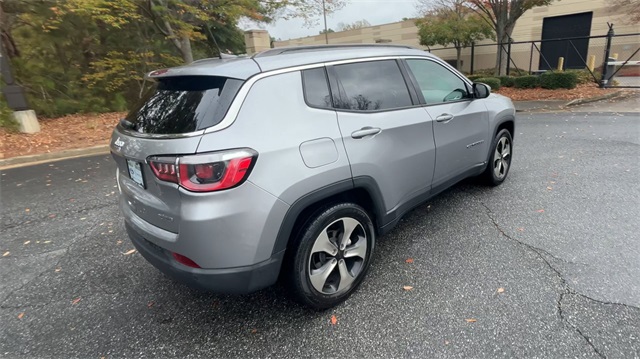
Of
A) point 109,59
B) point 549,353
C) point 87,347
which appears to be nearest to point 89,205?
point 87,347

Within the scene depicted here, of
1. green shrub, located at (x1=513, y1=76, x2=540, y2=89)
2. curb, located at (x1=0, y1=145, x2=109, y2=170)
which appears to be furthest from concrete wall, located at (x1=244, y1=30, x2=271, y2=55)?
green shrub, located at (x1=513, y1=76, x2=540, y2=89)

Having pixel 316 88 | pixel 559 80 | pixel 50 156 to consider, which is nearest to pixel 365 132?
pixel 316 88

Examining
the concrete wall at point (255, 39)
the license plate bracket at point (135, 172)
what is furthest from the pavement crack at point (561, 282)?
the concrete wall at point (255, 39)

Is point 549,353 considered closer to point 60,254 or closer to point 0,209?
point 60,254

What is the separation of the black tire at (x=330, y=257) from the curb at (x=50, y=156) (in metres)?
7.50

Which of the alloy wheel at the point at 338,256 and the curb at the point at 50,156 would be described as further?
the curb at the point at 50,156

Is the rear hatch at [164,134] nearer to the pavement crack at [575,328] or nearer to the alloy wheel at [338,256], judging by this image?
the alloy wheel at [338,256]

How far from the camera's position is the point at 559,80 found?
40.9ft

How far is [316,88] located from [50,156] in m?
7.69

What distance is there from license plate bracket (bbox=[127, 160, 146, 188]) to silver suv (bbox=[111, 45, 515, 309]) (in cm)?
1

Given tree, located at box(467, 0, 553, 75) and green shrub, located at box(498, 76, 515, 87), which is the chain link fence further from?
green shrub, located at box(498, 76, 515, 87)

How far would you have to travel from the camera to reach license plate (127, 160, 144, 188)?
2.17 m

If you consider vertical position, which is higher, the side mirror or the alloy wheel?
the side mirror

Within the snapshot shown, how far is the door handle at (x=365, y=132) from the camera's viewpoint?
2.41 meters
